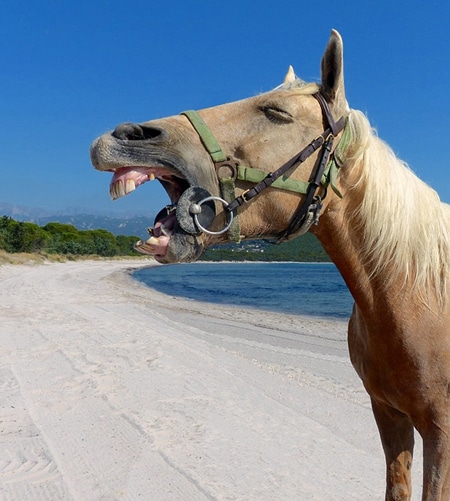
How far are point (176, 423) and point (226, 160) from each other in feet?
12.4

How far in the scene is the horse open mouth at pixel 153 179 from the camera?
148 cm

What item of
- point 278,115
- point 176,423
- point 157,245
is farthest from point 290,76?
point 176,423

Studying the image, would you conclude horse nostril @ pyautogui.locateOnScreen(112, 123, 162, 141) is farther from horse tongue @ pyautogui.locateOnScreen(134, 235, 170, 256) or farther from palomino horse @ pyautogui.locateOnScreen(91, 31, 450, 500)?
horse tongue @ pyautogui.locateOnScreen(134, 235, 170, 256)

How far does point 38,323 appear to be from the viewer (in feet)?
34.4

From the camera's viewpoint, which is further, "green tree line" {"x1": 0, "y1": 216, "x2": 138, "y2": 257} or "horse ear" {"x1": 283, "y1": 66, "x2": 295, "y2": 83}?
"green tree line" {"x1": 0, "y1": 216, "x2": 138, "y2": 257}

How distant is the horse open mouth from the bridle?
0.10 meters

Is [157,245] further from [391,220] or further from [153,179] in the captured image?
[391,220]

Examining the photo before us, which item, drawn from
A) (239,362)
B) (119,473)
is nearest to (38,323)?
(239,362)

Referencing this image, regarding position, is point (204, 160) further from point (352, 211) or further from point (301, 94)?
point (352, 211)

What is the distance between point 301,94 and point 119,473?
3.30m

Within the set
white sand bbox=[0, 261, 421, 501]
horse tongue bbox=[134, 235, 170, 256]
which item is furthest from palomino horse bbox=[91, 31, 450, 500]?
white sand bbox=[0, 261, 421, 501]

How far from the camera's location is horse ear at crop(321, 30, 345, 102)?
1.47 m

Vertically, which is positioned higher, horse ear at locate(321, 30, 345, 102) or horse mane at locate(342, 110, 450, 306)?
horse ear at locate(321, 30, 345, 102)

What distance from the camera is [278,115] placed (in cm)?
164
